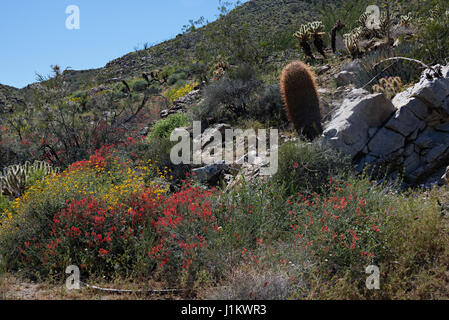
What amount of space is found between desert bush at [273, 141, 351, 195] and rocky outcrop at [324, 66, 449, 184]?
1.64 ft

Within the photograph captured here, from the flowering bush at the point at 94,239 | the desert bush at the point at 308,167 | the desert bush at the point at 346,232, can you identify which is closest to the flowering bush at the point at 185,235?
the flowering bush at the point at 94,239

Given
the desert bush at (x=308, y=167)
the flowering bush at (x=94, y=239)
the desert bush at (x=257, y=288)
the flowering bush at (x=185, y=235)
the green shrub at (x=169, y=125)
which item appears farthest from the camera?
the green shrub at (x=169, y=125)

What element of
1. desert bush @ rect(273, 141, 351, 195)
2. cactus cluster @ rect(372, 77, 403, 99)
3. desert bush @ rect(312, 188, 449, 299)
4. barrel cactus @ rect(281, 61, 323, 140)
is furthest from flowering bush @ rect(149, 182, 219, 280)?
cactus cluster @ rect(372, 77, 403, 99)

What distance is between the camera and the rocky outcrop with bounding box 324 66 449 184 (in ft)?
19.0

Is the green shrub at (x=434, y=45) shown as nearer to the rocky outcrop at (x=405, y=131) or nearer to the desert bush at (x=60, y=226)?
the rocky outcrop at (x=405, y=131)

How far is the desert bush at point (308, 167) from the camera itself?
538cm

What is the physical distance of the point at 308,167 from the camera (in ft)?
18.2

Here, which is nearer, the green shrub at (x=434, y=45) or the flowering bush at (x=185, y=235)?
the flowering bush at (x=185, y=235)

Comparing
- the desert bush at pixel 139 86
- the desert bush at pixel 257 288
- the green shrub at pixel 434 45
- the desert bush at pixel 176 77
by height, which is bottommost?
the desert bush at pixel 257 288

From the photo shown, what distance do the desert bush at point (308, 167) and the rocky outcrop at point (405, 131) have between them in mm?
501

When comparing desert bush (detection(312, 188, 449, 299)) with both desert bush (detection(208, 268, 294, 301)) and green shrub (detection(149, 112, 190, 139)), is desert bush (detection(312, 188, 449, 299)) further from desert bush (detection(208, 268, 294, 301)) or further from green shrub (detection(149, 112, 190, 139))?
green shrub (detection(149, 112, 190, 139))

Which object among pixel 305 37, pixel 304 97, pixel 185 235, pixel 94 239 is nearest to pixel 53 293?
pixel 94 239

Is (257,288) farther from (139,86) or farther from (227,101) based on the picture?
(139,86)
